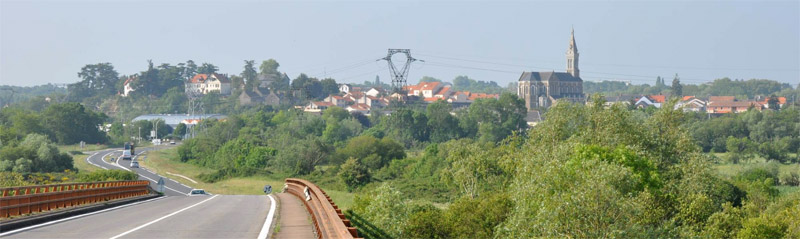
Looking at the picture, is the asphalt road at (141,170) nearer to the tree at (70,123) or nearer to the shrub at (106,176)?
the shrub at (106,176)

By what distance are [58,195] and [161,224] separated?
23.9ft

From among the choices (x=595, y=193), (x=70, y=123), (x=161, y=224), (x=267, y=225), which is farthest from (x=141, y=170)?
(x=267, y=225)

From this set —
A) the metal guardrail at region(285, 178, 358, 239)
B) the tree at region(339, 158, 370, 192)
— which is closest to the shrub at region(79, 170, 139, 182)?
the tree at region(339, 158, 370, 192)

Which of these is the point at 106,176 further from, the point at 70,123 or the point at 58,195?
the point at 70,123

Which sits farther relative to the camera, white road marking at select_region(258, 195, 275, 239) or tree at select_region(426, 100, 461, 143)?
tree at select_region(426, 100, 461, 143)

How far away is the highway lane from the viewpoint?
68.2 feet

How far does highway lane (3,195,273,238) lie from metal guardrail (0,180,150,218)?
1471 millimetres

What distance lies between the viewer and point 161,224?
77.6ft

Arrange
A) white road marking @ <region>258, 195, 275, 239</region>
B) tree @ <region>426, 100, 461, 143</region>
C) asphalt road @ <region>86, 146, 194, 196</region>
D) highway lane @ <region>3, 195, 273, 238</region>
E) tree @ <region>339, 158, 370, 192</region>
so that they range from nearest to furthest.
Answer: highway lane @ <region>3, 195, 273, 238</region>, white road marking @ <region>258, 195, 275, 239</region>, asphalt road @ <region>86, 146, 194, 196</region>, tree @ <region>339, 158, 370, 192</region>, tree @ <region>426, 100, 461, 143</region>

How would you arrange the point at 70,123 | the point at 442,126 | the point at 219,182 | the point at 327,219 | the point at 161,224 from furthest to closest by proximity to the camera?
1. the point at 442,126
2. the point at 70,123
3. the point at 219,182
4. the point at 161,224
5. the point at 327,219

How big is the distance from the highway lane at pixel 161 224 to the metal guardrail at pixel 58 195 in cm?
147

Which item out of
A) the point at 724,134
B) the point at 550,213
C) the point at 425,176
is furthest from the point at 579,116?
the point at 724,134

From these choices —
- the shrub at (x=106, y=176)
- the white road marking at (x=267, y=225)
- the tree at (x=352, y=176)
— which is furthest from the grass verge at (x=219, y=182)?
the white road marking at (x=267, y=225)

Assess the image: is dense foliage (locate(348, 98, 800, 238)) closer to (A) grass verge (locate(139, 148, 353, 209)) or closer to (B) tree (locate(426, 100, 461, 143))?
(A) grass verge (locate(139, 148, 353, 209))
